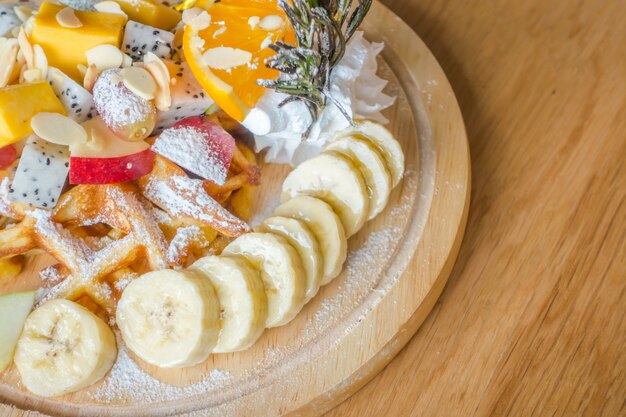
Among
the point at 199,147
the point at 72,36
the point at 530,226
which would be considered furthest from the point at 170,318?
the point at 530,226

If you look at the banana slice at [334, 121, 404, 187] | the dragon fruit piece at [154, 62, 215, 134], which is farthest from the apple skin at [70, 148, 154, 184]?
the banana slice at [334, 121, 404, 187]

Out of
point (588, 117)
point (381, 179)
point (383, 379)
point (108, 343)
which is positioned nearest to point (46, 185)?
point (108, 343)

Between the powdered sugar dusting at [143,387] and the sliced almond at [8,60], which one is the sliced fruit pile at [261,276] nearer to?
the powdered sugar dusting at [143,387]

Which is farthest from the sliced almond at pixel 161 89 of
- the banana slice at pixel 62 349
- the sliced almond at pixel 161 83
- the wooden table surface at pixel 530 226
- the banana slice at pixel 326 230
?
the wooden table surface at pixel 530 226

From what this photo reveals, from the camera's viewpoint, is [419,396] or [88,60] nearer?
[419,396]

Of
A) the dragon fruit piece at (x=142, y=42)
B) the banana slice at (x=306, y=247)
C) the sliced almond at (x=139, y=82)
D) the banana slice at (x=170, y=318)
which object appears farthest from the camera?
the dragon fruit piece at (x=142, y=42)

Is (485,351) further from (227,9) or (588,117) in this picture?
(227,9)

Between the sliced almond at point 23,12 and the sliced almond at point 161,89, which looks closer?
the sliced almond at point 161,89
